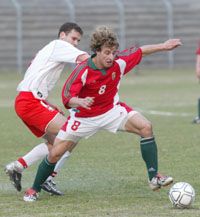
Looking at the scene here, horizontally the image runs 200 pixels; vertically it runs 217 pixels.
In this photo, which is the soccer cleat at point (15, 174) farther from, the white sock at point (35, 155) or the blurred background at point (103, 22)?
the blurred background at point (103, 22)

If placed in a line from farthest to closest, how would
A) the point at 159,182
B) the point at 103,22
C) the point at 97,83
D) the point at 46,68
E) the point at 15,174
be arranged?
the point at 103,22 → the point at 46,68 → the point at 15,174 → the point at 159,182 → the point at 97,83

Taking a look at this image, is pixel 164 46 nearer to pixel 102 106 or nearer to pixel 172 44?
pixel 172 44

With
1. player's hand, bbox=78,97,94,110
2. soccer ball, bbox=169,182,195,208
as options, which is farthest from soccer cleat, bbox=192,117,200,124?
player's hand, bbox=78,97,94,110

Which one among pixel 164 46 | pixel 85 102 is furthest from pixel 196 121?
pixel 85 102

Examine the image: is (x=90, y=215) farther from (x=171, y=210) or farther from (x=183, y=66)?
(x=183, y=66)

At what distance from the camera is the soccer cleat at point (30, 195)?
30.5 feet

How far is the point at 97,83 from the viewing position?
919cm

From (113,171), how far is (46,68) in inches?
76.4

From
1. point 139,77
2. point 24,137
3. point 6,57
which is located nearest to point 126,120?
point 24,137

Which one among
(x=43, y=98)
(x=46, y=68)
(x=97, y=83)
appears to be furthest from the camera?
(x=43, y=98)

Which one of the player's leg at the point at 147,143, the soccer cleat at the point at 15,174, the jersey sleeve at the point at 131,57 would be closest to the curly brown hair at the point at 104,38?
the jersey sleeve at the point at 131,57

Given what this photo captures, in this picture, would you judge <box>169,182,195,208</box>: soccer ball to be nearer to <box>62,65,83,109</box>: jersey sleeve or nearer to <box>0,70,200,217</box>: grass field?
<box>0,70,200,217</box>: grass field

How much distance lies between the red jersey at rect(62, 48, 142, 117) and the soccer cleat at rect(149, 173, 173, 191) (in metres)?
0.87

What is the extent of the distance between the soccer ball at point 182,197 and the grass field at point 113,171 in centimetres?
8
